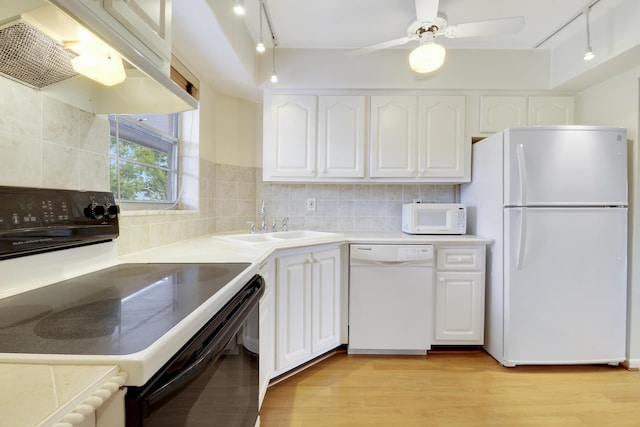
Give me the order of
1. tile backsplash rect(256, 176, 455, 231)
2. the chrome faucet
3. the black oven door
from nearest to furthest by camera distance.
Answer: the black oven door < the chrome faucet < tile backsplash rect(256, 176, 455, 231)

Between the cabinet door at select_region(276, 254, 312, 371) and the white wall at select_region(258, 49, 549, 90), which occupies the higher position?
the white wall at select_region(258, 49, 549, 90)

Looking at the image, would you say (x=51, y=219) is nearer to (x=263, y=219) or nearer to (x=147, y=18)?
(x=147, y=18)

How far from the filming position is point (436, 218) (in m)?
2.32

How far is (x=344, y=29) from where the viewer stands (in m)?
2.10

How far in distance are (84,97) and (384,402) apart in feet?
6.83

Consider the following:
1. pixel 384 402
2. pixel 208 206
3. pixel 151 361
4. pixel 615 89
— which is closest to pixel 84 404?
pixel 151 361

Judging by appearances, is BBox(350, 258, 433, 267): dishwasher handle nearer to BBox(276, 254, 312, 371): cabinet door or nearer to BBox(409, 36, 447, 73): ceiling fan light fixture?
BBox(276, 254, 312, 371): cabinet door

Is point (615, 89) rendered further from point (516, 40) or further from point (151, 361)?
point (151, 361)

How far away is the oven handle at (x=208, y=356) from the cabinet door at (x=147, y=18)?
0.87 meters

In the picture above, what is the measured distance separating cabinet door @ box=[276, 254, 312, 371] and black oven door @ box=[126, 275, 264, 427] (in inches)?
20.9

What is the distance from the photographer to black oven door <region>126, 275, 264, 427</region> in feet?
1.48

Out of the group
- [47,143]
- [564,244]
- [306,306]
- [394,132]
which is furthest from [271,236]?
[564,244]

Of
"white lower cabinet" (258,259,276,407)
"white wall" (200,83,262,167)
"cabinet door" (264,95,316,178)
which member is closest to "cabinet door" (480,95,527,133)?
"cabinet door" (264,95,316,178)

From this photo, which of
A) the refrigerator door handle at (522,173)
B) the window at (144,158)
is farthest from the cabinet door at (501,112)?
the window at (144,158)
